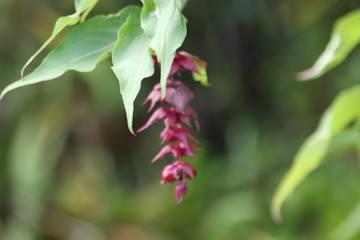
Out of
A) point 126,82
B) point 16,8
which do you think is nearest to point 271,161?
point 16,8

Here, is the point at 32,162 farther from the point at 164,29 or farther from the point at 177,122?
the point at 164,29

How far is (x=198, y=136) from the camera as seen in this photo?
2809 mm

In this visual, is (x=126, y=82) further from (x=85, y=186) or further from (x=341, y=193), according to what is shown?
(x=85, y=186)

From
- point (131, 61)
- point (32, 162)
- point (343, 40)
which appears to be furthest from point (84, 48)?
point (32, 162)

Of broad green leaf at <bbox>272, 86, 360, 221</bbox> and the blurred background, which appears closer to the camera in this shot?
broad green leaf at <bbox>272, 86, 360, 221</bbox>

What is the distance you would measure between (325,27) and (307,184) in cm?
66

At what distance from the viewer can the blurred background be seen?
103 inches

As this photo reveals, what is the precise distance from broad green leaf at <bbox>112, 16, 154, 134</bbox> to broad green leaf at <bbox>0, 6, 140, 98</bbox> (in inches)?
2.5

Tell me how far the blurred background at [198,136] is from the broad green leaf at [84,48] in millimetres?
1819

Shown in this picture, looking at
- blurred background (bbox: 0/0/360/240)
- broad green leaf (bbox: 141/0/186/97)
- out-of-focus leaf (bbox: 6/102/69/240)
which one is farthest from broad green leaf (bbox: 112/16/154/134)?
out-of-focus leaf (bbox: 6/102/69/240)

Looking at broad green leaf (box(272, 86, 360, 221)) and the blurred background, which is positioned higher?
broad green leaf (box(272, 86, 360, 221))

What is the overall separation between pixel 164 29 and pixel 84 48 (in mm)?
161

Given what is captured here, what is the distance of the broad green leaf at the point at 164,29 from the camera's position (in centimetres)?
63

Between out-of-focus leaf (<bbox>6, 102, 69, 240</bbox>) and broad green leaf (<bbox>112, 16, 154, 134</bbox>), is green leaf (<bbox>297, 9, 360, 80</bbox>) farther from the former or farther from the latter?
out-of-focus leaf (<bbox>6, 102, 69, 240</bbox>)
